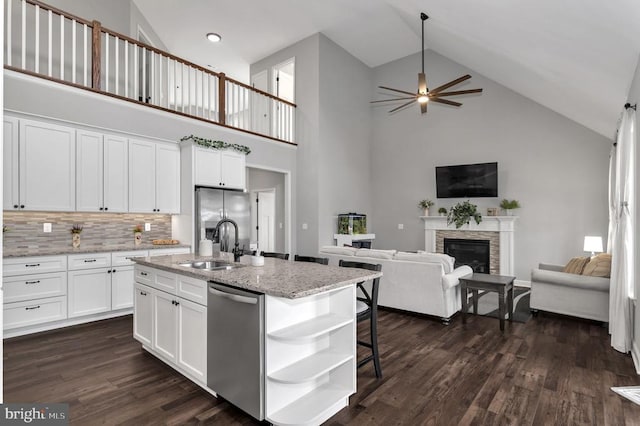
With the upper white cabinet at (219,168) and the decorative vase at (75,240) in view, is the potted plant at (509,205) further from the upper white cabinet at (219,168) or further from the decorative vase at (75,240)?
the decorative vase at (75,240)

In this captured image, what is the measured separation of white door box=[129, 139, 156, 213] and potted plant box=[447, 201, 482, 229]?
19.0 ft

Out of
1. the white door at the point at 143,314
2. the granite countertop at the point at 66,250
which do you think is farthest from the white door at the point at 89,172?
the white door at the point at 143,314

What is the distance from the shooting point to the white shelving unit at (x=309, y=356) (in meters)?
2.25

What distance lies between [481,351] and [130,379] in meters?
3.28

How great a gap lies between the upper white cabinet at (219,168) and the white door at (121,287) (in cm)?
159

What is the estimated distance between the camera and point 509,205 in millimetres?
6984

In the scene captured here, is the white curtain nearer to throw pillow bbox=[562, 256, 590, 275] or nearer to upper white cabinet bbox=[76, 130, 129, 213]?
throw pillow bbox=[562, 256, 590, 275]

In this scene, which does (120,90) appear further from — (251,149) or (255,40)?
(255,40)

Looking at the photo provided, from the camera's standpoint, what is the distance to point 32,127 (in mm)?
4102

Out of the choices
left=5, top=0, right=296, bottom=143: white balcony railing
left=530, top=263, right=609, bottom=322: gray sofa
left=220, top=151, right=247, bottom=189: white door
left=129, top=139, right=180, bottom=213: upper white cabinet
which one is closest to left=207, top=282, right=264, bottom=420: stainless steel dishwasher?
left=129, top=139, right=180, bottom=213: upper white cabinet

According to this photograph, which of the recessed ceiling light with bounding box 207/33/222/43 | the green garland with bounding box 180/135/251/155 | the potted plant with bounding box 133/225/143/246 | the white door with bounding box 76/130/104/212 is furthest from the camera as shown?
the recessed ceiling light with bounding box 207/33/222/43

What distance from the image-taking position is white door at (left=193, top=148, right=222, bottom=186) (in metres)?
5.42
